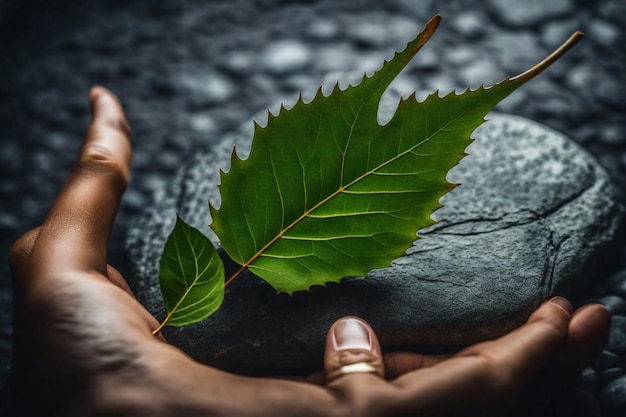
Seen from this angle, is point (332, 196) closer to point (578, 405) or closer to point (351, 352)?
point (351, 352)

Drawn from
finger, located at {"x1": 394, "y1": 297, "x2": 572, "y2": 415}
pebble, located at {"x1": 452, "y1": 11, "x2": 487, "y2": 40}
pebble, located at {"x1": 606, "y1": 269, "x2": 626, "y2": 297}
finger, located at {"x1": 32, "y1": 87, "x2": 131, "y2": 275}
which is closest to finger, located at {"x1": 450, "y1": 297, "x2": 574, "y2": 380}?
finger, located at {"x1": 394, "y1": 297, "x2": 572, "y2": 415}

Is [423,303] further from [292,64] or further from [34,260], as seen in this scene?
[292,64]

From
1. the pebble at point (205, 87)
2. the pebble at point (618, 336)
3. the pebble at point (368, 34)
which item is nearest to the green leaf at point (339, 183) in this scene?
the pebble at point (618, 336)

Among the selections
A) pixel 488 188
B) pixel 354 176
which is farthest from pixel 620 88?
pixel 354 176

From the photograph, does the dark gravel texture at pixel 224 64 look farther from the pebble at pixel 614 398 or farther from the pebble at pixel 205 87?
the pebble at pixel 614 398

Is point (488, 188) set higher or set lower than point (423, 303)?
higher

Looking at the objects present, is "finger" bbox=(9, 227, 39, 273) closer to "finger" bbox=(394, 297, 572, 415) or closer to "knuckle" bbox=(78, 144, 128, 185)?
"knuckle" bbox=(78, 144, 128, 185)
